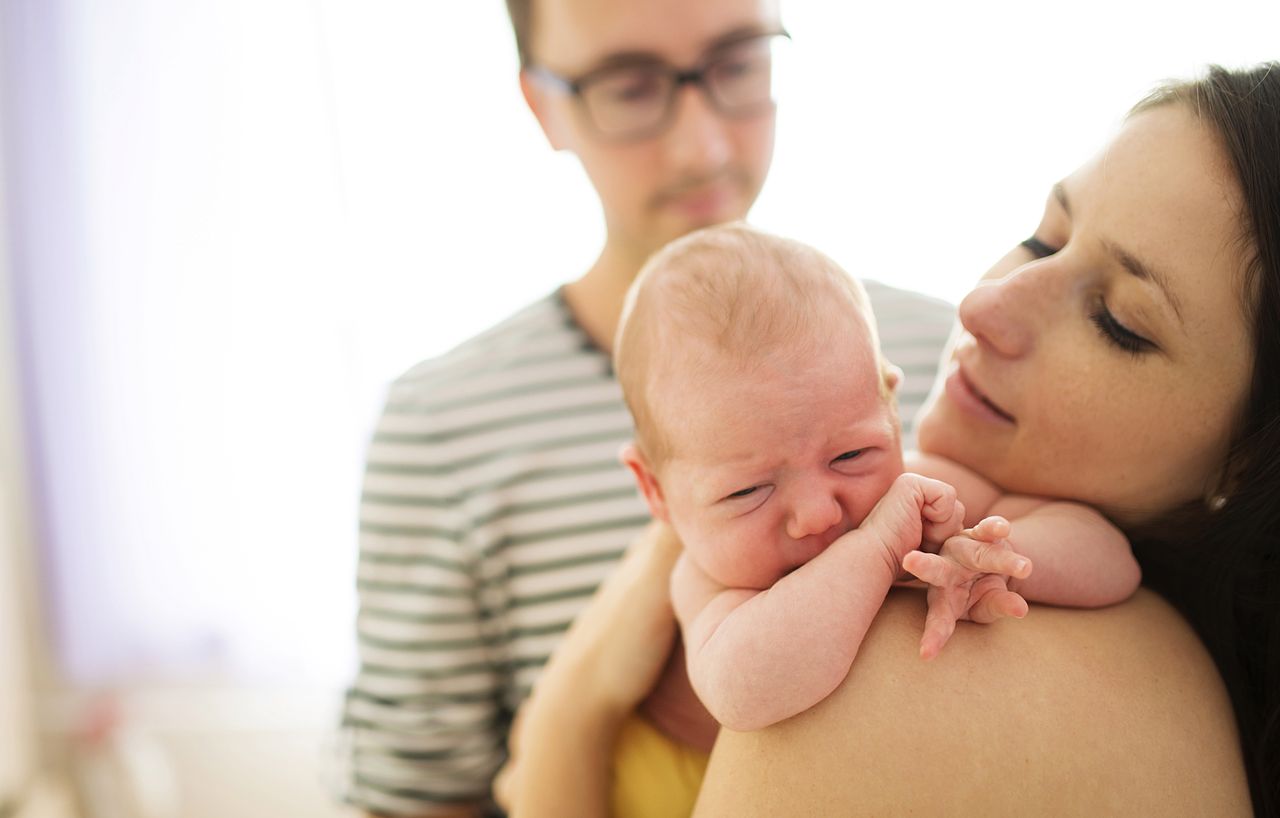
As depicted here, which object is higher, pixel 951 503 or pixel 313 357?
pixel 951 503

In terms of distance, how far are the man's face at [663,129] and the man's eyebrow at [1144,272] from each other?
85cm

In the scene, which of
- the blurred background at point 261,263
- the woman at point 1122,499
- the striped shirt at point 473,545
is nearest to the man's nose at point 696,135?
the striped shirt at point 473,545

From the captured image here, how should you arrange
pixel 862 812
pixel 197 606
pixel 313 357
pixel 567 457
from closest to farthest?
pixel 862 812 → pixel 567 457 → pixel 313 357 → pixel 197 606

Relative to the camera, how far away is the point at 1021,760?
873 mm

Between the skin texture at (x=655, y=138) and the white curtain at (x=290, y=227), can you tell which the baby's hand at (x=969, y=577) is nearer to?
the skin texture at (x=655, y=138)

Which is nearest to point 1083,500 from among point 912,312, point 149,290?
point 912,312

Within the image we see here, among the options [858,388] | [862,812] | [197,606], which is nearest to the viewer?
[862,812]

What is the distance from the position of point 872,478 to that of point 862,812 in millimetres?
331

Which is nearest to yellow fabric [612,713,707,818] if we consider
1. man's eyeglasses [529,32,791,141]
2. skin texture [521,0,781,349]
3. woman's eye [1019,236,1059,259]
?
woman's eye [1019,236,1059,259]

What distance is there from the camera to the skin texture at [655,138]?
159 cm

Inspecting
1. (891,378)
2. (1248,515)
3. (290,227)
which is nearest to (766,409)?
(891,378)

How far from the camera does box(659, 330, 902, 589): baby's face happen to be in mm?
983

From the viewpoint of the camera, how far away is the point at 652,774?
3.95 ft

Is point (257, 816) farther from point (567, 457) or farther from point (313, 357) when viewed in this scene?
point (567, 457)
